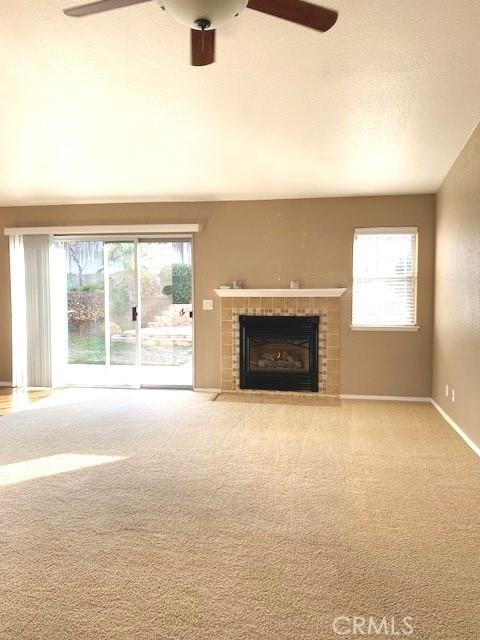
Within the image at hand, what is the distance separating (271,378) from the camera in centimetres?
580

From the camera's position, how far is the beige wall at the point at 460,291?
3.64 meters

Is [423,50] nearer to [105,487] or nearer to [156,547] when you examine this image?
[156,547]

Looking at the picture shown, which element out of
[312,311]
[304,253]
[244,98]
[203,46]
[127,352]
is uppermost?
[244,98]

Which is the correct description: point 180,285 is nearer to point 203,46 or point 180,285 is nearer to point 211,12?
point 203,46

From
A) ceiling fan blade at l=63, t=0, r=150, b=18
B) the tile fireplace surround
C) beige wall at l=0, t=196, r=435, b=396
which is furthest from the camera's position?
the tile fireplace surround

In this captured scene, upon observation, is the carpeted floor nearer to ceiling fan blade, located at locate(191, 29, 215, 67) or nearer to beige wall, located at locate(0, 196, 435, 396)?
beige wall, located at locate(0, 196, 435, 396)

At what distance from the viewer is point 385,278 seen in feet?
18.2

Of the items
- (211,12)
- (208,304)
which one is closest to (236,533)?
(211,12)

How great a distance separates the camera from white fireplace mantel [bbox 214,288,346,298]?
18.1ft

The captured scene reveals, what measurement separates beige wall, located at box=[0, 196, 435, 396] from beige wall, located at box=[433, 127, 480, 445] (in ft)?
0.94

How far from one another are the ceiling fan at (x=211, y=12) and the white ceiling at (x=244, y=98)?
422 millimetres

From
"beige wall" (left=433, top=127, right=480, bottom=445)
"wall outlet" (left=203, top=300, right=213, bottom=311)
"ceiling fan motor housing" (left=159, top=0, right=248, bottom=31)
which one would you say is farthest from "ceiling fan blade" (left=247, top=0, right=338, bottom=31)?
"wall outlet" (left=203, top=300, right=213, bottom=311)

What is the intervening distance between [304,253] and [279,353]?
1.31 meters

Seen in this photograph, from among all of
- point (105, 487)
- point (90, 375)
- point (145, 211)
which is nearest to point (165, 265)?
point (145, 211)
